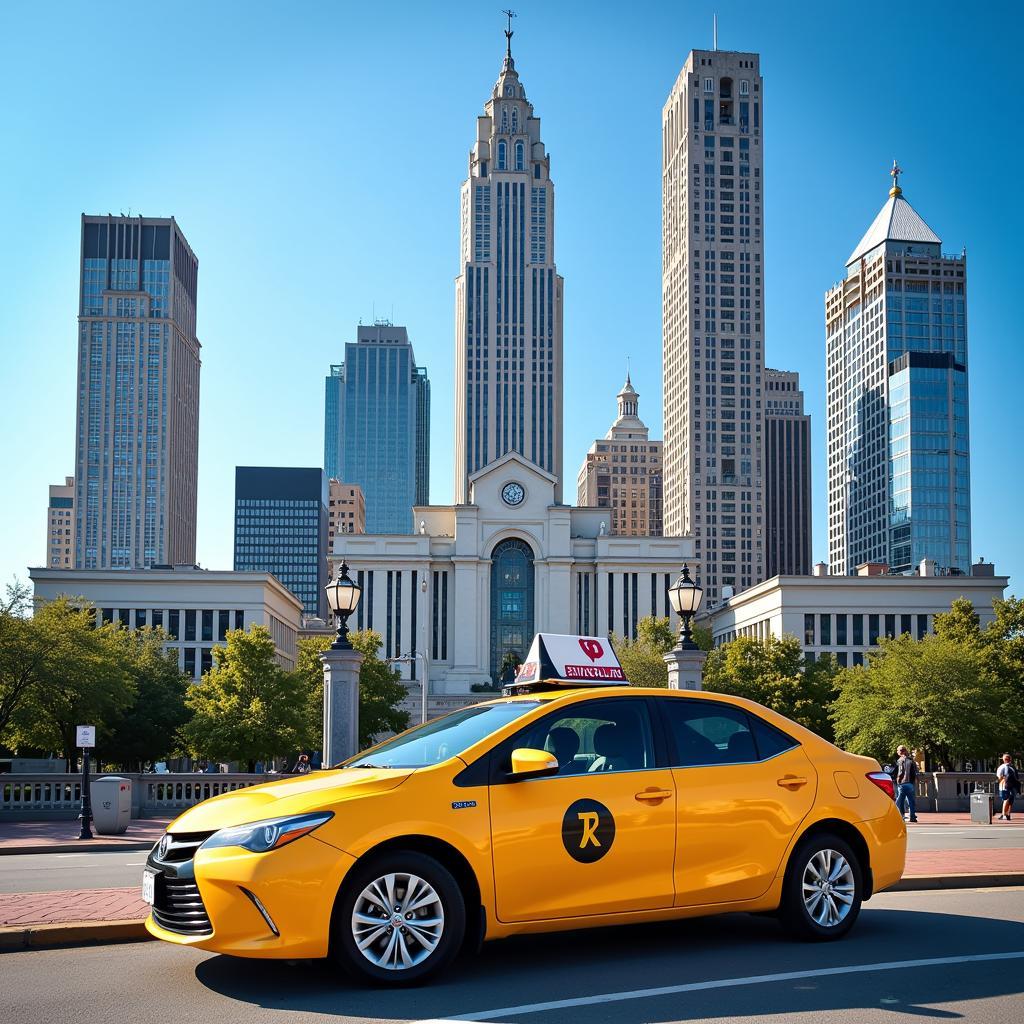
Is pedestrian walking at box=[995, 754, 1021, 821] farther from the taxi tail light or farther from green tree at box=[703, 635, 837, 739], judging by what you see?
green tree at box=[703, 635, 837, 739]

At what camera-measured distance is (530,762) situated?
700 cm

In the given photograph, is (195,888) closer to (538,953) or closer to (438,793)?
(438,793)

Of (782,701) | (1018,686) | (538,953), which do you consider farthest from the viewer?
(782,701)

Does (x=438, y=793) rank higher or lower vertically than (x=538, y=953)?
higher

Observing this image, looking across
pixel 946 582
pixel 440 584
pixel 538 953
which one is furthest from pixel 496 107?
pixel 538 953

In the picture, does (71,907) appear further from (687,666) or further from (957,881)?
(687,666)

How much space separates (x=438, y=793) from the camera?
22.9ft

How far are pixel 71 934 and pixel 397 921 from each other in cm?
291

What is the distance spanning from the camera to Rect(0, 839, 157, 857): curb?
20.0 m

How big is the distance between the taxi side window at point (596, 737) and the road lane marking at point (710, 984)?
1.37 m

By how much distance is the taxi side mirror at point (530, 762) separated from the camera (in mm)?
7008

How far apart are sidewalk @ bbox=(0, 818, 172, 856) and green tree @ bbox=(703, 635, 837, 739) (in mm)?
38179

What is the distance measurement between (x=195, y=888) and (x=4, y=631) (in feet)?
98.8

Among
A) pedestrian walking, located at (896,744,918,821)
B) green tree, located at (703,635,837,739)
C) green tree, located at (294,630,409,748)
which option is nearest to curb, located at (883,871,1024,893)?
pedestrian walking, located at (896,744,918,821)
